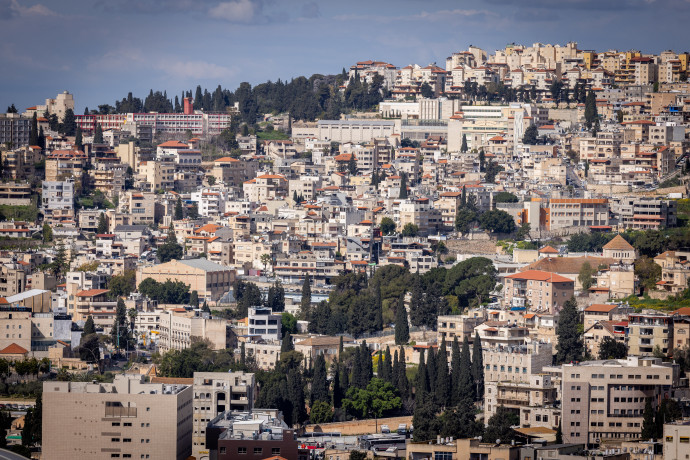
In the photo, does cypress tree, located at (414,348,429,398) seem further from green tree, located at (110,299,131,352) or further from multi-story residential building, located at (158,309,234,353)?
green tree, located at (110,299,131,352)

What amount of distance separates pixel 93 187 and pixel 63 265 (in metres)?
11.9

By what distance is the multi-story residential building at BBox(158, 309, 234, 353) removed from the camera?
49156 millimetres

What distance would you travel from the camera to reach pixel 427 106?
81.0m

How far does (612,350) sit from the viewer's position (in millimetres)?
43031

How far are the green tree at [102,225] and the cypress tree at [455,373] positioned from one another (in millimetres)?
22872

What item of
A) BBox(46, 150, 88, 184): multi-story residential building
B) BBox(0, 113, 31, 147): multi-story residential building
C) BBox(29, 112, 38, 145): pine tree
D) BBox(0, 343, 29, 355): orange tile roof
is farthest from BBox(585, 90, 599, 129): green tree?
BBox(0, 343, 29, 355): orange tile roof

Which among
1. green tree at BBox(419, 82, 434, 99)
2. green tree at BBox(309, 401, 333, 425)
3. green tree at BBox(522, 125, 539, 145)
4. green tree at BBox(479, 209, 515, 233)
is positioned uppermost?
green tree at BBox(419, 82, 434, 99)

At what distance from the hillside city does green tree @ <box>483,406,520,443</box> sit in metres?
0.20

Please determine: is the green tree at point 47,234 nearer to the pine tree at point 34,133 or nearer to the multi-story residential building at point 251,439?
the pine tree at point 34,133

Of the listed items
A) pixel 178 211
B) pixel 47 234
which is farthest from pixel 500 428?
pixel 178 211

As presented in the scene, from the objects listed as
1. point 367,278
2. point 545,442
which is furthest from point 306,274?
point 545,442

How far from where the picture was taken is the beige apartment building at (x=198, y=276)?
183 feet

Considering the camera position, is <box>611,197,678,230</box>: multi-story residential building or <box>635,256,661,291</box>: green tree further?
<box>611,197,678,230</box>: multi-story residential building

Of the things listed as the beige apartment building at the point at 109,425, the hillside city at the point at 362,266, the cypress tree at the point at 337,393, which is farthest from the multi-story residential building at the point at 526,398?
the beige apartment building at the point at 109,425
